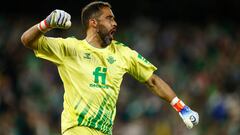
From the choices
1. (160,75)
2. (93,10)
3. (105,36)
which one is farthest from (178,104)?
(160,75)

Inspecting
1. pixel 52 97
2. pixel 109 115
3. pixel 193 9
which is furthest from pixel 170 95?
pixel 193 9

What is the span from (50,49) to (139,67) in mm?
1224

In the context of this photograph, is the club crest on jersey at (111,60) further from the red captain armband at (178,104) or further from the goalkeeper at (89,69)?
the red captain armband at (178,104)

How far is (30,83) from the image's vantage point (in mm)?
16797

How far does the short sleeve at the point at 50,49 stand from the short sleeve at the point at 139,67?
0.93 metres

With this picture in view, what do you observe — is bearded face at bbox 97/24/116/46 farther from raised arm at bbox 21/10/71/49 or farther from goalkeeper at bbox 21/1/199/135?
raised arm at bbox 21/10/71/49

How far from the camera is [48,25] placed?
28.2ft

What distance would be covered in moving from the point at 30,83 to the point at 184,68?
137 inches

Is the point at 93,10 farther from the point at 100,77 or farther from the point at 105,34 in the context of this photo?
the point at 100,77

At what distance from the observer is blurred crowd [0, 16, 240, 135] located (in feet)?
51.0

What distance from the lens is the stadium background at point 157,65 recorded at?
15.6 meters

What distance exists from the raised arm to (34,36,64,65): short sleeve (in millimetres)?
90

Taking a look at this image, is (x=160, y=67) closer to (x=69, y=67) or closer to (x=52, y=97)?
(x=52, y=97)

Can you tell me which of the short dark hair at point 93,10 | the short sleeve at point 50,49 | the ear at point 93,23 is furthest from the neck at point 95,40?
the short sleeve at point 50,49
